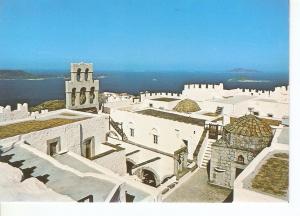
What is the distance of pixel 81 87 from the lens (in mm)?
12641

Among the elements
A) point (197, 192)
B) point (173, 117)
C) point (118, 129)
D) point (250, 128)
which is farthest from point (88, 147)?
point (250, 128)

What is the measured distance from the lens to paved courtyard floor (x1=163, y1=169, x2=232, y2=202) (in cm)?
851

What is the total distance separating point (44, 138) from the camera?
30.8 feet

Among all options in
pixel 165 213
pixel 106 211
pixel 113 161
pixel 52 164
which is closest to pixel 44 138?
pixel 52 164

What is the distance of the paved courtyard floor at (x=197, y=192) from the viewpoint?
8508 mm

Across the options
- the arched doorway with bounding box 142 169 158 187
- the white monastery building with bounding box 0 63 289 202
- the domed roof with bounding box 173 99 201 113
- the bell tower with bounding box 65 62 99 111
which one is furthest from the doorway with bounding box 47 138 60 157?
the domed roof with bounding box 173 99 201 113

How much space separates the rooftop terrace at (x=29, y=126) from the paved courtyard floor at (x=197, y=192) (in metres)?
3.91

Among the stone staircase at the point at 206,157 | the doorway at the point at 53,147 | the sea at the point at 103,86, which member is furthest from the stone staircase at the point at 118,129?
the doorway at the point at 53,147

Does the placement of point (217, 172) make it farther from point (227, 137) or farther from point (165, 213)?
point (165, 213)

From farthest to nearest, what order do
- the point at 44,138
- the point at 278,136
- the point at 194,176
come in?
the point at 194,176 < the point at 44,138 < the point at 278,136

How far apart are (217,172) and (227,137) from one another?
3.24 feet

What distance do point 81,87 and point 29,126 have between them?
3.16m

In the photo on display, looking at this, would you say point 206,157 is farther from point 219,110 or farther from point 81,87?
point 81,87
